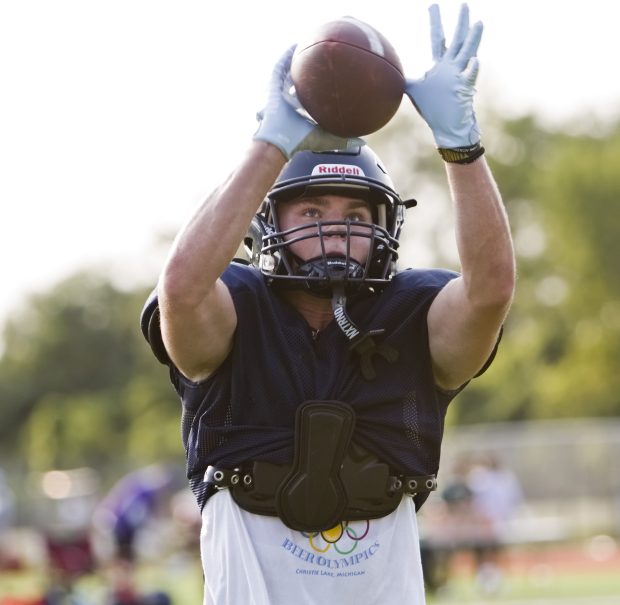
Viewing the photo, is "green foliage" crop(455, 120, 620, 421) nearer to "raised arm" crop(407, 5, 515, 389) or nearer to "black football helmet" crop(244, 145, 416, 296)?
"black football helmet" crop(244, 145, 416, 296)

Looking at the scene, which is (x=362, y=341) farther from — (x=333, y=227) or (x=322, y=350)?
(x=333, y=227)

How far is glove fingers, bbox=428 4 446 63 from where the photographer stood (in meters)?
3.09

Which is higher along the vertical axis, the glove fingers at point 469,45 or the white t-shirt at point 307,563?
the glove fingers at point 469,45

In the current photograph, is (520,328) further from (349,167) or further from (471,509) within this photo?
(349,167)

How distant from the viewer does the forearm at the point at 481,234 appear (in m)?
3.07

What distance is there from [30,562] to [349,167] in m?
18.3

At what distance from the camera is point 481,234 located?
121 inches

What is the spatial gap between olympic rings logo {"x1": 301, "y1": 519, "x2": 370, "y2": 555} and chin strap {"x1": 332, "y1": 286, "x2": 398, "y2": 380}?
40cm

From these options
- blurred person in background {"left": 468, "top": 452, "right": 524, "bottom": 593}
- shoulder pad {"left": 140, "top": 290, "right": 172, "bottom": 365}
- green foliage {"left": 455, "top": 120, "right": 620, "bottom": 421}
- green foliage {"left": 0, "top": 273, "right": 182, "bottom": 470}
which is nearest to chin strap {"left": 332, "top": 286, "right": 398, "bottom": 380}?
shoulder pad {"left": 140, "top": 290, "right": 172, "bottom": 365}

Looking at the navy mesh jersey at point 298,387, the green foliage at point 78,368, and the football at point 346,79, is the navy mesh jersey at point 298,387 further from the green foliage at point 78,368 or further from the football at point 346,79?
the green foliage at point 78,368

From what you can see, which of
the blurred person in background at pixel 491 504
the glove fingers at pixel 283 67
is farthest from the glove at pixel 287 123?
the blurred person in background at pixel 491 504

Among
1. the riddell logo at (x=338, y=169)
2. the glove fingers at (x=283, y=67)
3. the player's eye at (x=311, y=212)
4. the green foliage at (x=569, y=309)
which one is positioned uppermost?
the green foliage at (x=569, y=309)

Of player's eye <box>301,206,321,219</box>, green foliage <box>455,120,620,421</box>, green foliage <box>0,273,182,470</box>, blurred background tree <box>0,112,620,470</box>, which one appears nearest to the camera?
player's eye <box>301,206,321,219</box>

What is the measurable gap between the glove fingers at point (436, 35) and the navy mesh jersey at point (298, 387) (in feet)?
2.04
